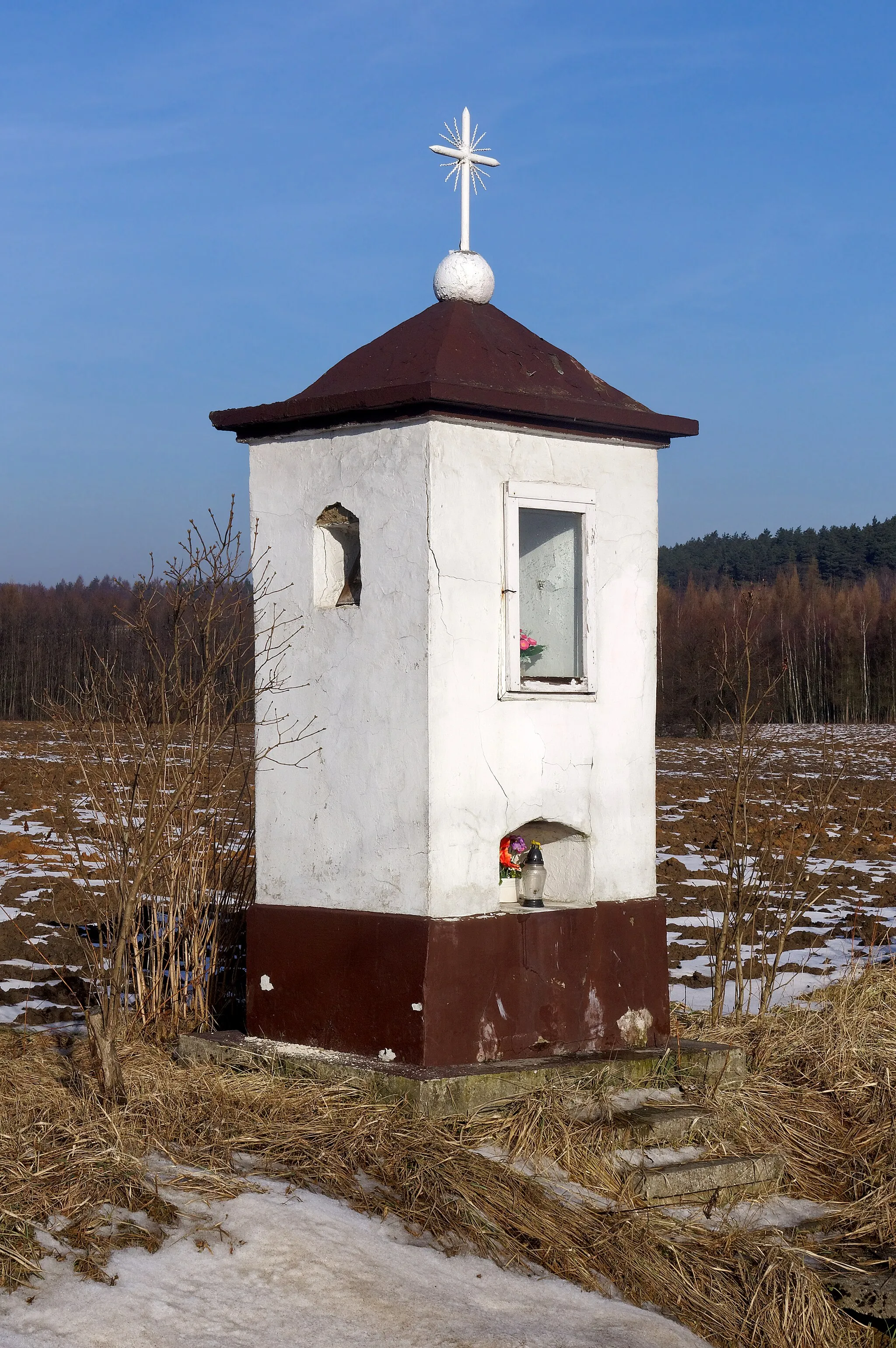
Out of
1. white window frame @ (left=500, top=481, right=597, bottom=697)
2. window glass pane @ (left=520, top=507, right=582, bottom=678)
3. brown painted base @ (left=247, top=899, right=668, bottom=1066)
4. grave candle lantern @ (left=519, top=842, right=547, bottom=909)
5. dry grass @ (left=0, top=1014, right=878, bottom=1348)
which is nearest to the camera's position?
dry grass @ (left=0, top=1014, right=878, bottom=1348)

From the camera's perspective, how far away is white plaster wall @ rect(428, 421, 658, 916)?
6.52 m

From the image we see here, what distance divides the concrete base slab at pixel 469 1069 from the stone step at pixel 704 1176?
578 millimetres

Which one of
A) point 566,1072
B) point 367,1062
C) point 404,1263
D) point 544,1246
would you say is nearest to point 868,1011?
point 566,1072

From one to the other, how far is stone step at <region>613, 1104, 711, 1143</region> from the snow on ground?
1317 millimetres

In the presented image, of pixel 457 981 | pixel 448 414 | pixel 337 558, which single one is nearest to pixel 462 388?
pixel 448 414

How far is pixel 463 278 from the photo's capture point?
7.39 m

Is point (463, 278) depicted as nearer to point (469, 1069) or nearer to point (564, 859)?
point (564, 859)

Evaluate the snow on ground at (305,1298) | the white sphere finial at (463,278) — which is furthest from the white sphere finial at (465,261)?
the snow on ground at (305,1298)

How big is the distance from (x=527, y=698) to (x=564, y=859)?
2.93 ft

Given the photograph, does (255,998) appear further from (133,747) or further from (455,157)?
(455,157)

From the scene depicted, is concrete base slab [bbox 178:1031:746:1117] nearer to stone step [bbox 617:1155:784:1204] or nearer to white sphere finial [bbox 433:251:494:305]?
stone step [bbox 617:1155:784:1204]

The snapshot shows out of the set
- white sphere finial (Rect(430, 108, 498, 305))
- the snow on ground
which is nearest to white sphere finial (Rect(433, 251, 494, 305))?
white sphere finial (Rect(430, 108, 498, 305))

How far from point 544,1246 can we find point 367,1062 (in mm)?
1514

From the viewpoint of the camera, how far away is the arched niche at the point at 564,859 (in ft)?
23.1
